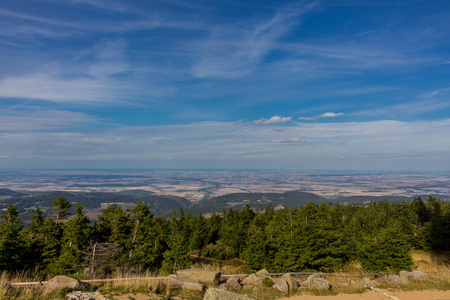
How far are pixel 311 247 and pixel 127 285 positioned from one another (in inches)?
889

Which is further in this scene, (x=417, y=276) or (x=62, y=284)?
(x=417, y=276)

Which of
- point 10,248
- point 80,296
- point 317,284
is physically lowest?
point 10,248

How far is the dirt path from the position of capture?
12.9m

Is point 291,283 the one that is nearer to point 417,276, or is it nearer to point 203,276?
point 203,276

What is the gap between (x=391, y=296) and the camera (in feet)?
42.8

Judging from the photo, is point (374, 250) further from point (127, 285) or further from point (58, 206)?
point (58, 206)

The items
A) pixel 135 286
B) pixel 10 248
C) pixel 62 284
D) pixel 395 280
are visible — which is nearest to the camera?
pixel 62 284

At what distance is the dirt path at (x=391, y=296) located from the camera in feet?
42.3

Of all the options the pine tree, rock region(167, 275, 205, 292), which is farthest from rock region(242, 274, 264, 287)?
the pine tree

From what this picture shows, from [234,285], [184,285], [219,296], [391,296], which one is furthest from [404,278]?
[184,285]

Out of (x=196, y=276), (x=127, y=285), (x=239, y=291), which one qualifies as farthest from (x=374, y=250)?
(x=127, y=285)

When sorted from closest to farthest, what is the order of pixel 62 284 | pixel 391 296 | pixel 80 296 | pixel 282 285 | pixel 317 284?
pixel 80 296 < pixel 62 284 < pixel 391 296 < pixel 282 285 < pixel 317 284

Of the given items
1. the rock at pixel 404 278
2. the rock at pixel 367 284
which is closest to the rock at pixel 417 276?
the rock at pixel 404 278

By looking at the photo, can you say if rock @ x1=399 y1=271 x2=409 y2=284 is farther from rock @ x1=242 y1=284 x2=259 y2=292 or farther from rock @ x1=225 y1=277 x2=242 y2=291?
rock @ x1=225 y1=277 x2=242 y2=291
